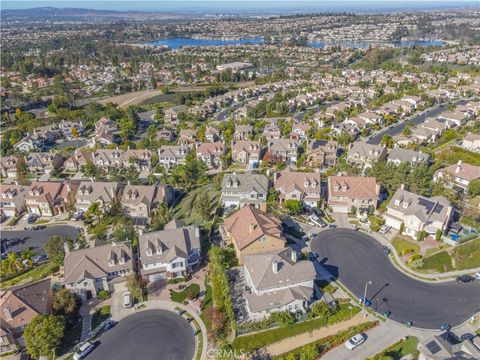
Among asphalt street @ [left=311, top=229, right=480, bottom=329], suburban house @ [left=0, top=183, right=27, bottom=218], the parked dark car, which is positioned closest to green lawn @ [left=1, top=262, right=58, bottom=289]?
suburban house @ [left=0, top=183, right=27, bottom=218]

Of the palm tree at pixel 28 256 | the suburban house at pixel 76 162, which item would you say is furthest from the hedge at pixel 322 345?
the suburban house at pixel 76 162

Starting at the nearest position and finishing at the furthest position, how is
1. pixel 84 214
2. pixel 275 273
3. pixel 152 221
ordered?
1. pixel 275 273
2. pixel 152 221
3. pixel 84 214

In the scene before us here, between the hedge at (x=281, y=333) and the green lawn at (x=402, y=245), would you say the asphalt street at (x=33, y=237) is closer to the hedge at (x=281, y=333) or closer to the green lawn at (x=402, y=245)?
the hedge at (x=281, y=333)

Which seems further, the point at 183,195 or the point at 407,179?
the point at 183,195

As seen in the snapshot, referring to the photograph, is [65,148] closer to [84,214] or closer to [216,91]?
[84,214]

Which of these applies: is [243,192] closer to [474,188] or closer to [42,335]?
[42,335]

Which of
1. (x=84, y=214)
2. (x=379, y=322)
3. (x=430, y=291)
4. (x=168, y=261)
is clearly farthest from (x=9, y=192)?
(x=430, y=291)
